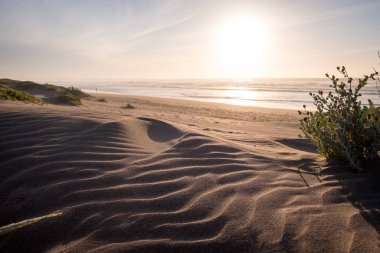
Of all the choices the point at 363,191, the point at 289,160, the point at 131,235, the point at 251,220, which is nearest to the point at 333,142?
the point at 289,160

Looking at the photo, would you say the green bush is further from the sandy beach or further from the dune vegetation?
the dune vegetation

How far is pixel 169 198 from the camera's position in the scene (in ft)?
7.41

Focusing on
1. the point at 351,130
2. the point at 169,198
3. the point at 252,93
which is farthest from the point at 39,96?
the point at 252,93

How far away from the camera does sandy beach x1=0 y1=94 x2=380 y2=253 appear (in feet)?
5.85

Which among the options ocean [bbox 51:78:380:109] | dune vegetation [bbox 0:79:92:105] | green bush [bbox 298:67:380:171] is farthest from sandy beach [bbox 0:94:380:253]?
ocean [bbox 51:78:380:109]

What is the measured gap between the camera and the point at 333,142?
3.10 metres

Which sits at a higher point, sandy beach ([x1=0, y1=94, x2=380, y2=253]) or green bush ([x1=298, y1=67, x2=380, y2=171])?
green bush ([x1=298, y1=67, x2=380, y2=171])

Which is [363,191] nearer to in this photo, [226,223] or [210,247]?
[226,223]

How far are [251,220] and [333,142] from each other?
1.69 m

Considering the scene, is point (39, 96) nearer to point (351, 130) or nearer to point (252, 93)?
point (351, 130)

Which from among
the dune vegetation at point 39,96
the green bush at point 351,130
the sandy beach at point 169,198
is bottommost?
the sandy beach at point 169,198

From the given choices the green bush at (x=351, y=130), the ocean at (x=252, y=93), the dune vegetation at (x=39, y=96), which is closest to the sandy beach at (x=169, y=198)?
the green bush at (x=351, y=130)

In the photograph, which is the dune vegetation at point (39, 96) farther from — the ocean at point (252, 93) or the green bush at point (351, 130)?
the ocean at point (252, 93)

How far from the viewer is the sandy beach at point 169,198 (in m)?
1.78
